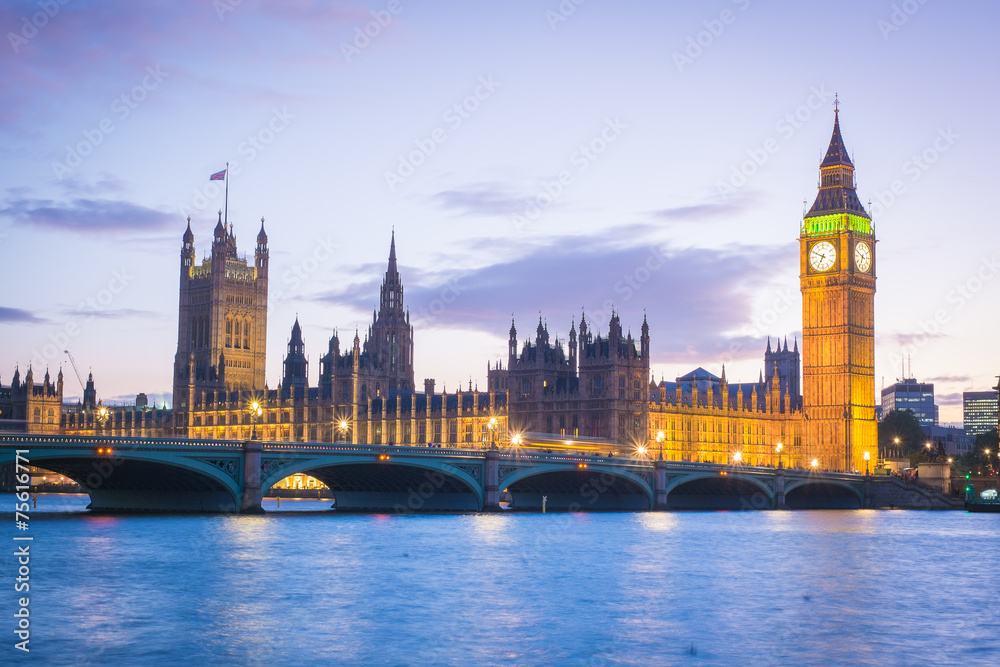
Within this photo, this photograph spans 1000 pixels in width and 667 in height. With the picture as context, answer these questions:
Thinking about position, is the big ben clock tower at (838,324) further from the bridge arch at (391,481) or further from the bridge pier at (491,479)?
the bridge pier at (491,479)

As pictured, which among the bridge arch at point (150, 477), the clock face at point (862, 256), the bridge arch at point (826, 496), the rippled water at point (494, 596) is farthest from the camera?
the clock face at point (862, 256)

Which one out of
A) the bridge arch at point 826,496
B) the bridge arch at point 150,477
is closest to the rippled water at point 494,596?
the bridge arch at point 150,477

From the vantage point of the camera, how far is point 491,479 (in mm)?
98125

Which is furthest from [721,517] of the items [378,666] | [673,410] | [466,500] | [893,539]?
[378,666]

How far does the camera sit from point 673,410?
15675 cm

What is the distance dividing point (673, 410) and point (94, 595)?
116095mm

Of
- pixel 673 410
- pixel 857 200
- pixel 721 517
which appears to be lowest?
pixel 721 517

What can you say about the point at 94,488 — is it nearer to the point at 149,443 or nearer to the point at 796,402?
the point at 149,443

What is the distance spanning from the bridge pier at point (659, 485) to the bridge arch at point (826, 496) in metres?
25.7

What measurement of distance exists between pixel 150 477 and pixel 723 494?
64575mm

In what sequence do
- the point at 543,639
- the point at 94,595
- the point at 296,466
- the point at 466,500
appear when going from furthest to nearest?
the point at 466,500, the point at 296,466, the point at 94,595, the point at 543,639

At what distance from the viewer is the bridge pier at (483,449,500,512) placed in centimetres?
9800

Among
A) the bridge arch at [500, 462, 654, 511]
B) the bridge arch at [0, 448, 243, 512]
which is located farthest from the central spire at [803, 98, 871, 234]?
the bridge arch at [0, 448, 243, 512]

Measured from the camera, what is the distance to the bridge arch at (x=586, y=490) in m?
108
